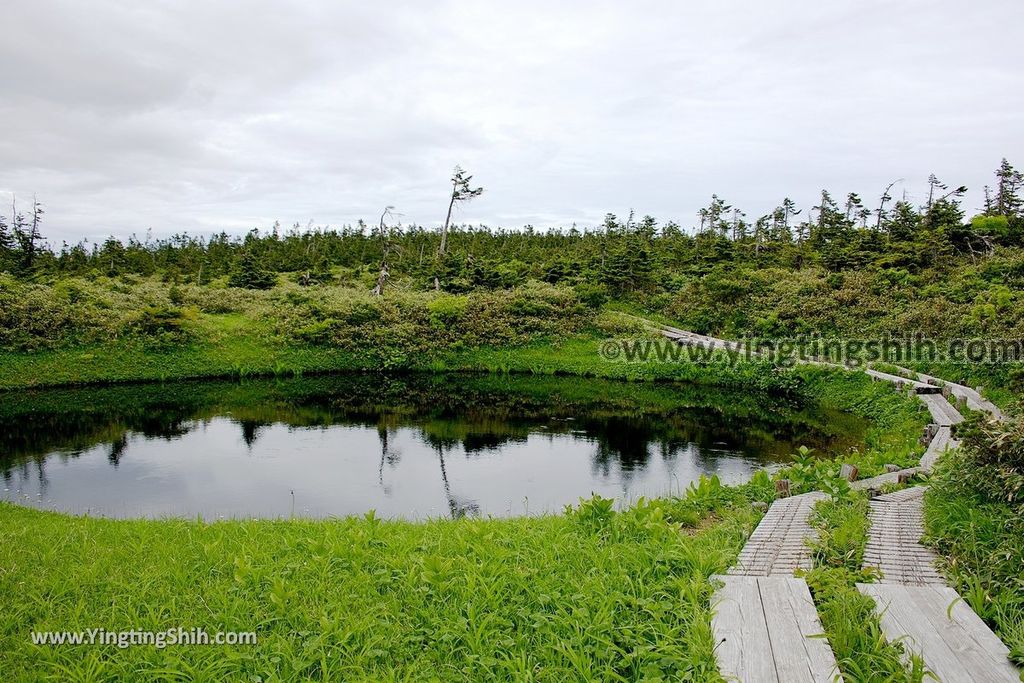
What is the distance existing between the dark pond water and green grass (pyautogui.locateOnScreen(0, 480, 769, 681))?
3711 millimetres

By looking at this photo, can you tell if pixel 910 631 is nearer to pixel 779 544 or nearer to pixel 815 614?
pixel 815 614

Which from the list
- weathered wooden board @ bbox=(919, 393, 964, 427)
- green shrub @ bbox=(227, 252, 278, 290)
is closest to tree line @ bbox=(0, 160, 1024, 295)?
green shrub @ bbox=(227, 252, 278, 290)

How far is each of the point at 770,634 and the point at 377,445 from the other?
40.0 ft

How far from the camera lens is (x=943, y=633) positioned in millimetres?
3416

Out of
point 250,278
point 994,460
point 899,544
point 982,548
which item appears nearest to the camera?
point 982,548

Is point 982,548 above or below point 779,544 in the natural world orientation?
above

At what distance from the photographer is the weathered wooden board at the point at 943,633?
3.05m

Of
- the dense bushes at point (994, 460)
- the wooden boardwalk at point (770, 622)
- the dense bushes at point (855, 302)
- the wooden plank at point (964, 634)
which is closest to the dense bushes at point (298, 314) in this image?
the dense bushes at point (855, 302)

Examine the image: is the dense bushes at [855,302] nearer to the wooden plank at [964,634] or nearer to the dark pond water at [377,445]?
the dark pond water at [377,445]

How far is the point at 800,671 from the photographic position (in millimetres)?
3145

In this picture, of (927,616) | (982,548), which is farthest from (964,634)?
(982,548)

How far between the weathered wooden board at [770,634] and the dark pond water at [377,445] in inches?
231

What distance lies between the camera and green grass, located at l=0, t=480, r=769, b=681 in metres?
3.72

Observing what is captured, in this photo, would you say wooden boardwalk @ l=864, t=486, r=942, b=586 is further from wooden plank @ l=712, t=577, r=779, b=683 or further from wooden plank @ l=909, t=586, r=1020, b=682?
wooden plank @ l=712, t=577, r=779, b=683
